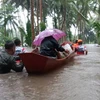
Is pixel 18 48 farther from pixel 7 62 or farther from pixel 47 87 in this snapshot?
pixel 47 87

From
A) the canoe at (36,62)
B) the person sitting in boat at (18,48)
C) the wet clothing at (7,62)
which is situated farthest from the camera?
the person sitting in boat at (18,48)

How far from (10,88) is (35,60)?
1.48 m

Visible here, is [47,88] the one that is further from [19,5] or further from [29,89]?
[19,5]

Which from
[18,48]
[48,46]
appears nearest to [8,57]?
[48,46]

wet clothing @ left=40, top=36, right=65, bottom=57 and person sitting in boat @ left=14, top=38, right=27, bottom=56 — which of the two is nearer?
wet clothing @ left=40, top=36, right=65, bottom=57

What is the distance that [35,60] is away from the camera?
22.6 feet

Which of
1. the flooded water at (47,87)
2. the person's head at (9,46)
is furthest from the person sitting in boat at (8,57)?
the flooded water at (47,87)

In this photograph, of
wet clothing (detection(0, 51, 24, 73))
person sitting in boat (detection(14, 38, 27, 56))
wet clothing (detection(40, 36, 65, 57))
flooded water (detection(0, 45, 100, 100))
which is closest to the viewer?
flooded water (detection(0, 45, 100, 100))

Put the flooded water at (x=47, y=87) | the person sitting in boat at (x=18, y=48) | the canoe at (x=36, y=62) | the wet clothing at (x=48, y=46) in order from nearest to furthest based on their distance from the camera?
the flooded water at (x=47, y=87) < the canoe at (x=36, y=62) < the wet clothing at (x=48, y=46) < the person sitting in boat at (x=18, y=48)

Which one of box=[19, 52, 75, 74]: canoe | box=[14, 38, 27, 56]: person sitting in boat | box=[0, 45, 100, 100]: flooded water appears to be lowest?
box=[0, 45, 100, 100]: flooded water

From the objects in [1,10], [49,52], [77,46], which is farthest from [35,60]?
[1,10]

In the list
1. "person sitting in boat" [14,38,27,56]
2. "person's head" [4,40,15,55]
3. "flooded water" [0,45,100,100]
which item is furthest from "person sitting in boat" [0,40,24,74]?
"person sitting in boat" [14,38,27,56]

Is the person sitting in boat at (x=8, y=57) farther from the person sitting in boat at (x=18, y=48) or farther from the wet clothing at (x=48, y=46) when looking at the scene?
the person sitting in boat at (x=18, y=48)

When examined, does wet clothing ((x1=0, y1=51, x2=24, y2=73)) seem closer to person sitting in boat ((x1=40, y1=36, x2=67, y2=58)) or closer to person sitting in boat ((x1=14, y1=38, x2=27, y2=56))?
person sitting in boat ((x1=40, y1=36, x2=67, y2=58))
